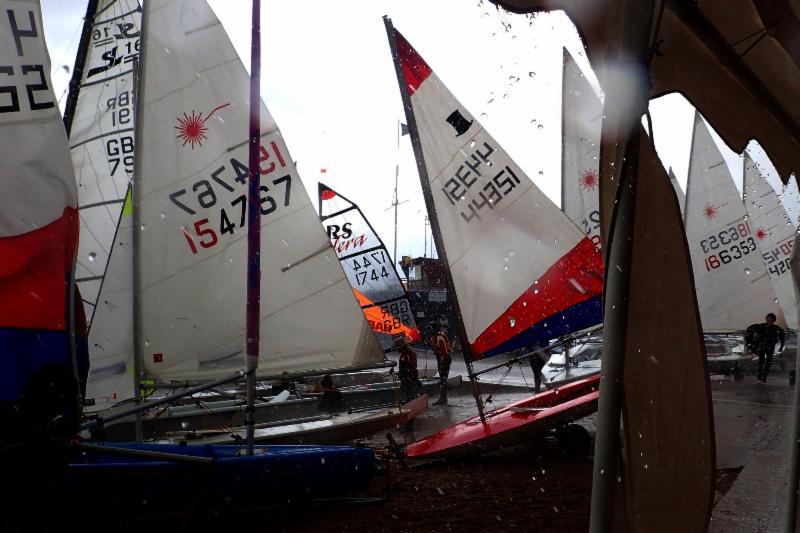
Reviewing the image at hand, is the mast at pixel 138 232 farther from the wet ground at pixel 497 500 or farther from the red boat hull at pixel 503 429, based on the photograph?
the red boat hull at pixel 503 429

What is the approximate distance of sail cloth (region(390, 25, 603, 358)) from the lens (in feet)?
24.0

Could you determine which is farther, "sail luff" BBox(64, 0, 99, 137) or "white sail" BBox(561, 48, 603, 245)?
"white sail" BBox(561, 48, 603, 245)

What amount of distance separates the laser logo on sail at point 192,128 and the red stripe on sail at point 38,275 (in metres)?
3.97

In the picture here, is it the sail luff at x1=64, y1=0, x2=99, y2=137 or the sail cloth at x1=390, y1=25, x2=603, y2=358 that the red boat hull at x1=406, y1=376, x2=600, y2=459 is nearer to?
the sail cloth at x1=390, y1=25, x2=603, y2=358

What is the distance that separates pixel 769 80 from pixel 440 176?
501cm

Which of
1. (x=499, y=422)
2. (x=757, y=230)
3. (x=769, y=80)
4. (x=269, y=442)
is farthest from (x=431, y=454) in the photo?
(x=757, y=230)

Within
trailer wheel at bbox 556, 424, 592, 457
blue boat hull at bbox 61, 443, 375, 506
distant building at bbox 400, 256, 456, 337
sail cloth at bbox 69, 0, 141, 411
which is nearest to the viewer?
blue boat hull at bbox 61, 443, 375, 506

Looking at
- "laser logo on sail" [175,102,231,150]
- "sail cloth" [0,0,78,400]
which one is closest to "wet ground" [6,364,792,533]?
"sail cloth" [0,0,78,400]

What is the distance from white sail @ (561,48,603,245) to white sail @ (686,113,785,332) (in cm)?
357

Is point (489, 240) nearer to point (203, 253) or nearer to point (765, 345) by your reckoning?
point (203, 253)

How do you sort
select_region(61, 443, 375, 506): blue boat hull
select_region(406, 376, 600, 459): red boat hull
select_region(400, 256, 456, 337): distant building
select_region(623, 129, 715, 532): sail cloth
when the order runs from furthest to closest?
select_region(400, 256, 456, 337): distant building
select_region(406, 376, 600, 459): red boat hull
select_region(61, 443, 375, 506): blue boat hull
select_region(623, 129, 715, 532): sail cloth

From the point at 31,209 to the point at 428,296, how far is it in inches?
1231

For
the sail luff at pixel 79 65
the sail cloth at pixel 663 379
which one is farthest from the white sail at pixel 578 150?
the sail cloth at pixel 663 379

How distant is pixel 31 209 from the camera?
2891 mm
